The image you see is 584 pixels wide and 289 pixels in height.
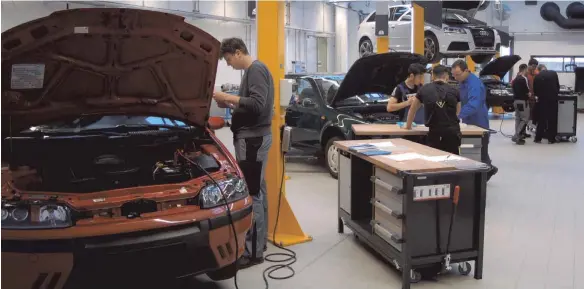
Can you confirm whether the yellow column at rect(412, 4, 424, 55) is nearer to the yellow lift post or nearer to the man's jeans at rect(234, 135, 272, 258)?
the yellow lift post

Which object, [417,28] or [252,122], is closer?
[252,122]

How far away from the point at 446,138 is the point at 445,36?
667 centimetres

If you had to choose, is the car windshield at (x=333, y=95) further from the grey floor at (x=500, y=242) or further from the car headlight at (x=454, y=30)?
the car headlight at (x=454, y=30)

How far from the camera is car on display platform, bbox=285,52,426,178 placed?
668 centimetres

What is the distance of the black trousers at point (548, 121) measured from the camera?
1072 cm

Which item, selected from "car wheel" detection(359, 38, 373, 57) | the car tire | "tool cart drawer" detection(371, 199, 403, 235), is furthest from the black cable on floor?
"car wheel" detection(359, 38, 373, 57)

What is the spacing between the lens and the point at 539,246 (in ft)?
14.9

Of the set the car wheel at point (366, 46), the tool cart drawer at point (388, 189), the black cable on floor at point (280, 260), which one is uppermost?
the car wheel at point (366, 46)

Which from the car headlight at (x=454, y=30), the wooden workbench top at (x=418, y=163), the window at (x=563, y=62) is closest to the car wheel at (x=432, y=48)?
the car headlight at (x=454, y=30)

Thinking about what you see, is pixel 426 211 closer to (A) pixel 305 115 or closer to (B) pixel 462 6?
(A) pixel 305 115

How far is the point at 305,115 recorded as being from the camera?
7.90 metres

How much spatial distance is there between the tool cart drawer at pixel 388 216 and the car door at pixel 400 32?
8452mm

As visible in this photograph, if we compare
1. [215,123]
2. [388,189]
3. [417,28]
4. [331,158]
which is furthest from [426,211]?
[417,28]

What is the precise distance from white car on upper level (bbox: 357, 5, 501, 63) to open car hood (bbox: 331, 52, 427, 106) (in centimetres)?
446
